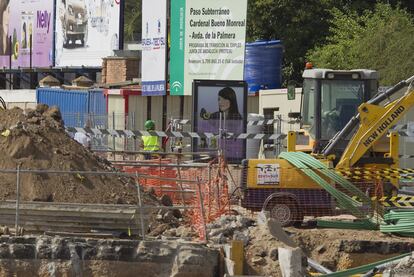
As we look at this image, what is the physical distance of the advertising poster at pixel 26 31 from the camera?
162 feet

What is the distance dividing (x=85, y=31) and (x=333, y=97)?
94.6 ft

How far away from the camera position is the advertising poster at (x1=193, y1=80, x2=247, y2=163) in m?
25.8

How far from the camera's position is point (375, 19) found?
35.2 m

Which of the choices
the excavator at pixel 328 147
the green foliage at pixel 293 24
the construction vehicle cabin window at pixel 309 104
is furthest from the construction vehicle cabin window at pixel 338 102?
the green foliage at pixel 293 24

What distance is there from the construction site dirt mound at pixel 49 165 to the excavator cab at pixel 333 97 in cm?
351

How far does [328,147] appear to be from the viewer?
678 inches

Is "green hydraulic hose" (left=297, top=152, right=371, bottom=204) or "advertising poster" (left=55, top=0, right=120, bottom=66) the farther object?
"advertising poster" (left=55, top=0, right=120, bottom=66)

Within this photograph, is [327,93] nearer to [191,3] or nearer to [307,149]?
[307,149]

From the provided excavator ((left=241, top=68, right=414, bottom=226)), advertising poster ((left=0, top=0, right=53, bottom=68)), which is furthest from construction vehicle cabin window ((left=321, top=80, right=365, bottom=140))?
advertising poster ((left=0, top=0, right=53, bottom=68))

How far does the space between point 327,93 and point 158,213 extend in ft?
15.0

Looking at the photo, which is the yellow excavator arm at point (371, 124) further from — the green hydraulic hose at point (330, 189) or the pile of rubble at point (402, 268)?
the pile of rubble at point (402, 268)

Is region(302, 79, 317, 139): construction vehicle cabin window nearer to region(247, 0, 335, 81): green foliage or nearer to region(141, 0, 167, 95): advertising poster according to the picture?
region(141, 0, 167, 95): advertising poster

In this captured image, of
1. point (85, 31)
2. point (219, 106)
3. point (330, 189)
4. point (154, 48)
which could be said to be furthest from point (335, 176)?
point (85, 31)

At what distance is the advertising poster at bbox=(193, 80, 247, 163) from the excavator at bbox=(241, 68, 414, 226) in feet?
24.0
